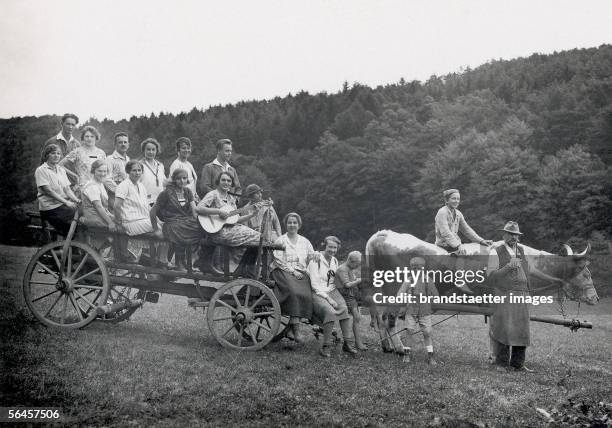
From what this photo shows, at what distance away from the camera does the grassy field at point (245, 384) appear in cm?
520

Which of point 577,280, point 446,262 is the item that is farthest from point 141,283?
point 577,280

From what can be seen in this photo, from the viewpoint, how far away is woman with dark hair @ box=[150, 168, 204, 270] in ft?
23.8

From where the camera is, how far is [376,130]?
2237 inches

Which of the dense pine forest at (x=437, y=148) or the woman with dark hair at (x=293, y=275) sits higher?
the dense pine forest at (x=437, y=148)

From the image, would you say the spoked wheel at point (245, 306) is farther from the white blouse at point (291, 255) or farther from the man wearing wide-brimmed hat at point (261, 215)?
the man wearing wide-brimmed hat at point (261, 215)

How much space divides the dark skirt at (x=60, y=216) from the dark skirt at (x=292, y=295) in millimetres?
2808

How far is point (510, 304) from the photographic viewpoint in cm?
780

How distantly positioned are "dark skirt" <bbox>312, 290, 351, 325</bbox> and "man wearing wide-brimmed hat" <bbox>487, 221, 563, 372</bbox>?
7.09 feet

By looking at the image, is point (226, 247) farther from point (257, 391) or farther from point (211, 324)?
point (257, 391)

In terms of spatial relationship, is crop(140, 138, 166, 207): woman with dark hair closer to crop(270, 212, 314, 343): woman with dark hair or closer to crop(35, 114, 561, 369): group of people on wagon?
→ crop(35, 114, 561, 369): group of people on wagon

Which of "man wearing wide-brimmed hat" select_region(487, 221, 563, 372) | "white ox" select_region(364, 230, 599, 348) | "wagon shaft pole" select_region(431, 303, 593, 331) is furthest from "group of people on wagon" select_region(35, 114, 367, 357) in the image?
"man wearing wide-brimmed hat" select_region(487, 221, 563, 372)

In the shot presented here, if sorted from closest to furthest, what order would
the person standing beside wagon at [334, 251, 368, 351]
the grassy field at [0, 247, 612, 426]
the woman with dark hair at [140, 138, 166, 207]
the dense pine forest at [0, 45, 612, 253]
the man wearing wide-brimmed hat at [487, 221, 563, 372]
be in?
1. the grassy field at [0, 247, 612, 426]
2. the man wearing wide-brimmed hat at [487, 221, 563, 372]
3. the person standing beside wagon at [334, 251, 368, 351]
4. the woman with dark hair at [140, 138, 166, 207]
5. the dense pine forest at [0, 45, 612, 253]

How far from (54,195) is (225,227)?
223 centimetres

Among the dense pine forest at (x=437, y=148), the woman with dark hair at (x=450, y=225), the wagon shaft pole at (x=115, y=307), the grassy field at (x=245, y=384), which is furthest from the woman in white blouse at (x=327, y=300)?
the dense pine forest at (x=437, y=148)
